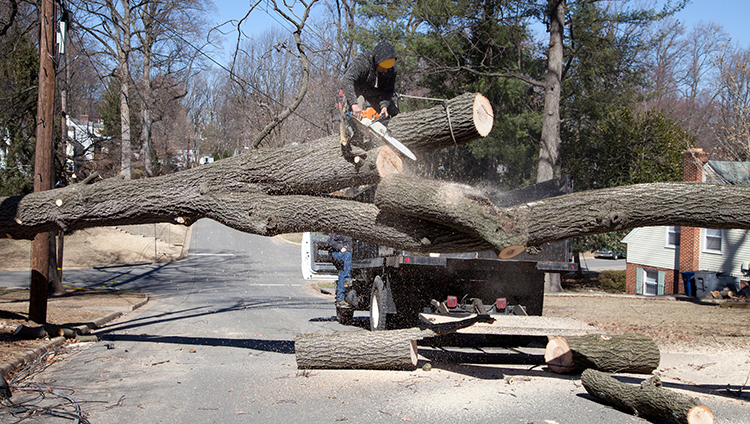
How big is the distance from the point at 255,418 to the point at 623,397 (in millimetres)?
3229

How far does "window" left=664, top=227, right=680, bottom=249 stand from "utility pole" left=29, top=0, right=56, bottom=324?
2163 cm

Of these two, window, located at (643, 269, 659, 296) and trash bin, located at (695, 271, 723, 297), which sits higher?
trash bin, located at (695, 271, 723, 297)

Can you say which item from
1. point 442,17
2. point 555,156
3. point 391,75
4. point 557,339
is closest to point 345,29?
point 442,17

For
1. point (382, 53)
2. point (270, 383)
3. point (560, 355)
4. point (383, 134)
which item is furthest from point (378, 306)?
point (382, 53)

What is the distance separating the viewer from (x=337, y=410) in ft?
15.2

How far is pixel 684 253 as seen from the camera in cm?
1977

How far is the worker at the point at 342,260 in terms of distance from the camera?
954cm

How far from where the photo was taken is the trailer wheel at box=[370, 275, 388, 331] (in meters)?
7.37

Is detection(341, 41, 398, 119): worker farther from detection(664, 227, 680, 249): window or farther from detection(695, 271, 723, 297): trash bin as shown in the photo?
detection(664, 227, 680, 249): window

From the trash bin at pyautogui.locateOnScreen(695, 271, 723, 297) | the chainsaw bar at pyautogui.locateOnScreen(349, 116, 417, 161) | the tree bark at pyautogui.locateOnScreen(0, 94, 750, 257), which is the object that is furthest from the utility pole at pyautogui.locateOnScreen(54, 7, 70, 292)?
the trash bin at pyautogui.locateOnScreen(695, 271, 723, 297)

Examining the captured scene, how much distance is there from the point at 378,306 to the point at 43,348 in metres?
4.52

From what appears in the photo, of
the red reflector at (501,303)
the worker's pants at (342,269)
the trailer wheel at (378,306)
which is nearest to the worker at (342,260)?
the worker's pants at (342,269)

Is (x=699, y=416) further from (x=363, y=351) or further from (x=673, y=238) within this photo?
(x=673, y=238)

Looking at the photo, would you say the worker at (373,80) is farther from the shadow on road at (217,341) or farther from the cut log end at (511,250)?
the shadow on road at (217,341)
